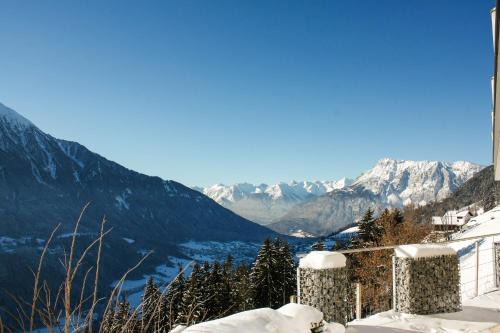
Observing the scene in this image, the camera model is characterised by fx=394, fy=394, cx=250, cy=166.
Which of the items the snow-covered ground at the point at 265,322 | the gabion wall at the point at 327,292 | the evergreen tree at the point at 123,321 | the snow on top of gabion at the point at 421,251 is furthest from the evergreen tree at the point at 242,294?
the evergreen tree at the point at 123,321

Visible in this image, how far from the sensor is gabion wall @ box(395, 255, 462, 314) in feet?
19.9

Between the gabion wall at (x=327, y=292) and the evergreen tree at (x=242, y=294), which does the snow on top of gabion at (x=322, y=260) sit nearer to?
the gabion wall at (x=327, y=292)

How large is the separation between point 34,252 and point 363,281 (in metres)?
156

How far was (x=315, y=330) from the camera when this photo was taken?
340cm

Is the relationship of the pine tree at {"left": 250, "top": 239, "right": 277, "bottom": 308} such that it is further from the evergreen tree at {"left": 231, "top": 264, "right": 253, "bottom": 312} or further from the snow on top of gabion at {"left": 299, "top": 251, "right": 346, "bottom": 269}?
the snow on top of gabion at {"left": 299, "top": 251, "right": 346, "bottom": 269}

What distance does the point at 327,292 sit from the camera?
5.50 m

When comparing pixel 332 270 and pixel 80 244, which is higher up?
pixel 332 270

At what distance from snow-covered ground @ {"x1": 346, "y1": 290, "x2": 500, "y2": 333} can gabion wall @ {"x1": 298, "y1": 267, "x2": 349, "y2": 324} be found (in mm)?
261

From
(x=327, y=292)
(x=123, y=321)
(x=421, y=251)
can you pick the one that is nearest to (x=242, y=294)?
(x=421, y=251)

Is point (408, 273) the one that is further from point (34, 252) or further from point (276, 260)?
point (34, 252)

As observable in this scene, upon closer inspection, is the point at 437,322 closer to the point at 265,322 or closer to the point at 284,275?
the point at 265,322

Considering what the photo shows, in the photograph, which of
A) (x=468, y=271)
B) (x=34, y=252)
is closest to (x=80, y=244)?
(x=34, y=252)

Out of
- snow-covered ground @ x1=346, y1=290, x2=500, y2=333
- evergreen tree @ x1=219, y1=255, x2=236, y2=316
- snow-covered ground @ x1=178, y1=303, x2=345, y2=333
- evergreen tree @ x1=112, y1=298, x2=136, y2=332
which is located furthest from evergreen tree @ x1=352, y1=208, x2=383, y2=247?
evergreen tree @ x1=112, y1=298, x2=136, y2=332

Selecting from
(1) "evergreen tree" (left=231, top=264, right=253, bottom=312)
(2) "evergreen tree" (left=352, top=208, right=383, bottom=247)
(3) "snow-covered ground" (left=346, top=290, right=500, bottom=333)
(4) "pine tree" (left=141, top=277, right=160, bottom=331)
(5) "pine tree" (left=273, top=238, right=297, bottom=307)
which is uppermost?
(4) "pine tree" (left=141, top=277, right=160, bottom=331)
